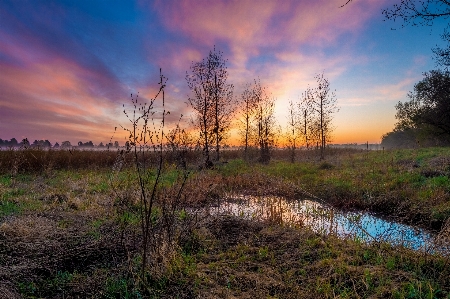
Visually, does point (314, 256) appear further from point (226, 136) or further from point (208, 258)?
point (226, 136)

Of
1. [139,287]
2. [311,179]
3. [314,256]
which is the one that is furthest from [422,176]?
[139,287]

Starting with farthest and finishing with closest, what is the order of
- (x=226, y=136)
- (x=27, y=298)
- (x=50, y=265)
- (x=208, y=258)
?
(x=226, y=136) < (x=208, y=258) < (x=50, y=265) < (x=27, y=298)

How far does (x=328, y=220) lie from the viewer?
792 cm

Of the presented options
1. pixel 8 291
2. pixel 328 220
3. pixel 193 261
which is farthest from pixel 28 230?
pixel 328 220

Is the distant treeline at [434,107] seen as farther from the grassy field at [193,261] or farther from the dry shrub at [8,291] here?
the dry shrub at [8,291]

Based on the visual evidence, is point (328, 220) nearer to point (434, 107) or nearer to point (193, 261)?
point (193, 261)

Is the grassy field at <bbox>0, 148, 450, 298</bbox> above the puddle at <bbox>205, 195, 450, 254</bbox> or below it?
above

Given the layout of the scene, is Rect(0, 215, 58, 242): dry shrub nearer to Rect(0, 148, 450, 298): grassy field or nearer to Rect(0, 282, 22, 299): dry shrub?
Rect(0, 148, 450, 298): grassy field

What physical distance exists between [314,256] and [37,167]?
17890 mm

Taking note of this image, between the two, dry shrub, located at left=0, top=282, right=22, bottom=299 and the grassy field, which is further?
the grassy field

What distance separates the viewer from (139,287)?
139 inches

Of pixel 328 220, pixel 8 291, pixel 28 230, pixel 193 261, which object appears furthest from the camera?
pixel 328 220

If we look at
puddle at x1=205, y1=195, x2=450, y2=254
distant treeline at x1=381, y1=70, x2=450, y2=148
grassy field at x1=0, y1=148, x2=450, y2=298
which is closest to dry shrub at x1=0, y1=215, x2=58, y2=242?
grassy field at x1=0, y1=148, x2=450, y2=298

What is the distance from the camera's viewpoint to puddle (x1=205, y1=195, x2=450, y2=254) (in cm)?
587
